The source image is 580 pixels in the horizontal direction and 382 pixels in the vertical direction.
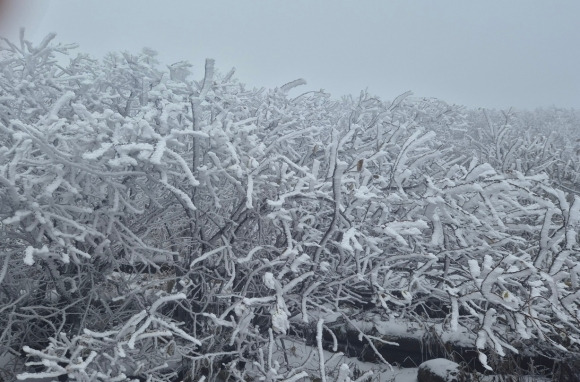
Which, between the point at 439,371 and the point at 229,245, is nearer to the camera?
the point at 229,245

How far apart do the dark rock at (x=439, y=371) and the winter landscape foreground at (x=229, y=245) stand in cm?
2

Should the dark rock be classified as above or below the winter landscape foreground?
below

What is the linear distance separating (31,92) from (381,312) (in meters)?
3.91

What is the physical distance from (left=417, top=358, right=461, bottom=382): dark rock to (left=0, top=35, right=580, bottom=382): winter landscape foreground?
0.9 inches


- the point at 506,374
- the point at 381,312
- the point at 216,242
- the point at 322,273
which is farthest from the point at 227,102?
the point at 506,374

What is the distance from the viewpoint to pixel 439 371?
3.99 meters

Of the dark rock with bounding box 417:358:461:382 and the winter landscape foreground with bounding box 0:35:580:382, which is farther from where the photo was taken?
the dark rock with bounding box 417:358:461:382

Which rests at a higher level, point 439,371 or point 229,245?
point 229,245

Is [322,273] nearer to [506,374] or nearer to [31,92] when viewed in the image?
[506,374]

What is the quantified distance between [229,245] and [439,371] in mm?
2189

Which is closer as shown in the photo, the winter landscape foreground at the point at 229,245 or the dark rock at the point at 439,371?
the winter landscape foreground at the point at 229,245

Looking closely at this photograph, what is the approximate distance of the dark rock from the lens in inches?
154

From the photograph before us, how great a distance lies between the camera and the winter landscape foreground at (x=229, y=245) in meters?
2.86

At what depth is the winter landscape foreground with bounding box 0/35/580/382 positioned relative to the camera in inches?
113
